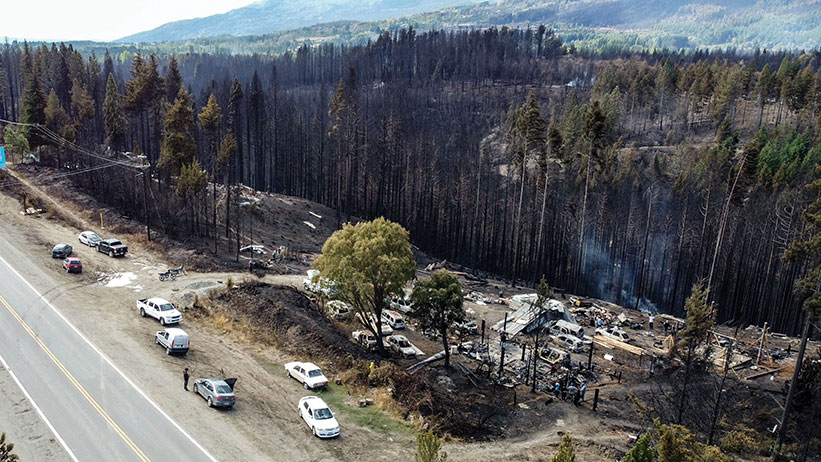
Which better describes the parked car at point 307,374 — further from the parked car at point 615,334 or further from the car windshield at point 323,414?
the parked car at point 615,334

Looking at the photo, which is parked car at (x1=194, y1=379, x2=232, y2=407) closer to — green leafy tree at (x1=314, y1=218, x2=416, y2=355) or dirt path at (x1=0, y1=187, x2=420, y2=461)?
dirt path at (x1=0, y1=187, x2=420, y2=461)

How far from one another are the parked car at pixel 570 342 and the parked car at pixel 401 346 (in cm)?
1446

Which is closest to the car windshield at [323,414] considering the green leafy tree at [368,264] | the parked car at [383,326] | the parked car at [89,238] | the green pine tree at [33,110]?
the green leafy tree at [368,264]

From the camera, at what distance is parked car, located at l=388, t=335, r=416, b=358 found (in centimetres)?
4806

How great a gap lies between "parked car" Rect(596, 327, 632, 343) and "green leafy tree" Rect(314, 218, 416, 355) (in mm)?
22824

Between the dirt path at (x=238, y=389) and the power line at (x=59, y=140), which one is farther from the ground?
the power line at (x=59, y=140)

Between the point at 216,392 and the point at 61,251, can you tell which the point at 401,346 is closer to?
the point at 216,392

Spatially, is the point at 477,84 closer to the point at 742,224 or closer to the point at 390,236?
the point at 742,224

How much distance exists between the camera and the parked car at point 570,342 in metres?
52.4

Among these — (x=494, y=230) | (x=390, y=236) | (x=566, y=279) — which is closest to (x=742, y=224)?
(x=566, y=279)

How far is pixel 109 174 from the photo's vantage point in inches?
3105

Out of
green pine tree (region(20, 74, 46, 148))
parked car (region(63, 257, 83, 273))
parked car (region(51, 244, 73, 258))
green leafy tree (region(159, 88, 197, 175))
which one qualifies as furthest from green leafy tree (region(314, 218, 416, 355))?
green pine tree (region(20, 74, 46, 148))

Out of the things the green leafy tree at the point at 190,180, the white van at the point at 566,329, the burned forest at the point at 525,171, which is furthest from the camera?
the burned forest at the point at 525,171

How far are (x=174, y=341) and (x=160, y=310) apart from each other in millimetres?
6695
